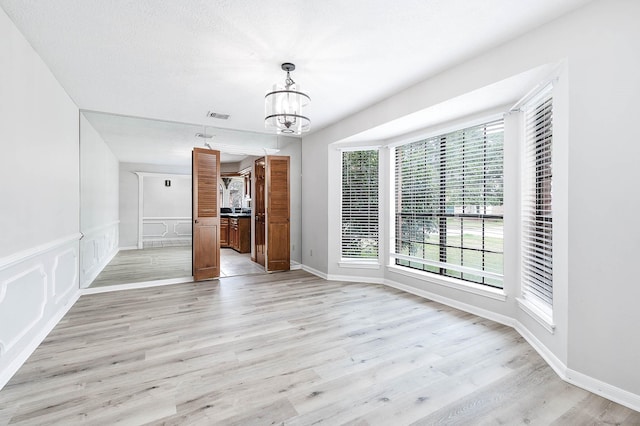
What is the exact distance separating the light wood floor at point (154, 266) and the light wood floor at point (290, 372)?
1.21m

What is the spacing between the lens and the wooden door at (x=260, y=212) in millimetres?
6362

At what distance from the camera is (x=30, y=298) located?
2539 millimetres

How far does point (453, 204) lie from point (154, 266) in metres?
5.11

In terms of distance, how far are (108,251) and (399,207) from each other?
564 centimetres

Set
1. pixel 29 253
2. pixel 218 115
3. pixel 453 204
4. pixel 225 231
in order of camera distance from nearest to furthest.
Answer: pixel 29 253
pixel 453 204
pixel 218 115
pixel 225 231

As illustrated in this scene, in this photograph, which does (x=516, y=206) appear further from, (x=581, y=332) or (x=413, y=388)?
(x=413, y=388)

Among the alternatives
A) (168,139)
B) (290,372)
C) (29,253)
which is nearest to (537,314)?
(290,372)

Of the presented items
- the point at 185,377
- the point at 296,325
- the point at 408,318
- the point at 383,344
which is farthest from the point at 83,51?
the point at 408,318

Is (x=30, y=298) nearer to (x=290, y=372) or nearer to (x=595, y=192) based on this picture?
(x=290, y=372)

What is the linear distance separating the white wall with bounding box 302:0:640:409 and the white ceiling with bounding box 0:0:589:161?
0.26 meters

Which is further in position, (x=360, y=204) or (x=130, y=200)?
(x=130, y=200)

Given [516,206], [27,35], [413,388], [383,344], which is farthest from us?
[516,206]

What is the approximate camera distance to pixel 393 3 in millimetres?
2096

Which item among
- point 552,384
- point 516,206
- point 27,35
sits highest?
point 27,35
